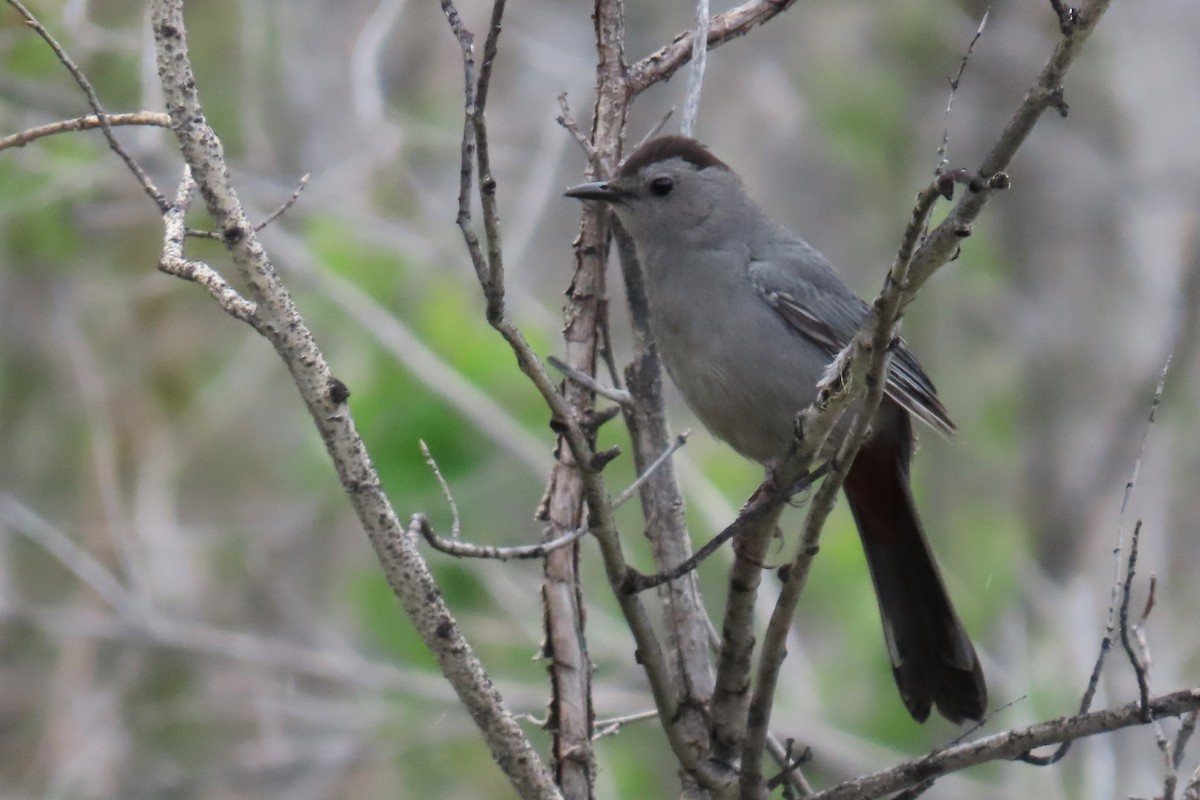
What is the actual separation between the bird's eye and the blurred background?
5.04 ft

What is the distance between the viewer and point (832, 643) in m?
8.22

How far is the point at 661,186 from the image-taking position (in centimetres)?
431

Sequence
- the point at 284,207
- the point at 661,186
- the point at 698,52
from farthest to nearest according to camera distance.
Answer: the point at 661,186 → the point at 698,52 → the point at 284,207

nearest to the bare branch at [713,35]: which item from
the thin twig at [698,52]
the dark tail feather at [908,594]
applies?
the thin twig at [698,52]

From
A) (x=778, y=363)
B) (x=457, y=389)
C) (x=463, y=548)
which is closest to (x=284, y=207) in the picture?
(x=463, y=548)

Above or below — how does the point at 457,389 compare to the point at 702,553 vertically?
above

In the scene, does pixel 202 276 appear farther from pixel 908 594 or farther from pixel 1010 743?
pixel 908 594

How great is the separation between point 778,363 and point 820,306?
29cm

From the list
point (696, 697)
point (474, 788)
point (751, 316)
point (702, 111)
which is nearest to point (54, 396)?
point (474, 788)

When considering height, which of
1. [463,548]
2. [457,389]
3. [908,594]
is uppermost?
[457,389]

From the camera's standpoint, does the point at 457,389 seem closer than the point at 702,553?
No

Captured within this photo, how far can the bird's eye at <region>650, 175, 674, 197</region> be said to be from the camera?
14.0 feet

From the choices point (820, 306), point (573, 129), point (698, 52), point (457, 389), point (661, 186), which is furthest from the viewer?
point (457, 389)

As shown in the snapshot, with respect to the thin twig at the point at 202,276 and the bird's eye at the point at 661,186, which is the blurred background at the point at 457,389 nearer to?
the bird's eye at the point at 661,186
